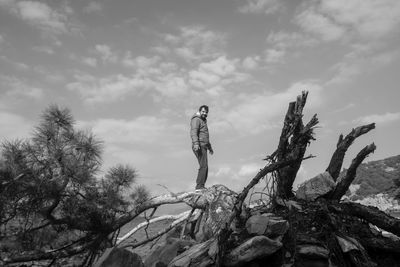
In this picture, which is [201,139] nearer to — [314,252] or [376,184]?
[314,252]

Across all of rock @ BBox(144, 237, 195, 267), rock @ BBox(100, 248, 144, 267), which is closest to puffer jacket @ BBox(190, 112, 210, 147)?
rock @ BBox(144, 237, 195, 267)

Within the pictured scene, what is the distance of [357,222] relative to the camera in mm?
5738

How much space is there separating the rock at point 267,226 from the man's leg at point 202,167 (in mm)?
3435

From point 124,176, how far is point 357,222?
467 cm

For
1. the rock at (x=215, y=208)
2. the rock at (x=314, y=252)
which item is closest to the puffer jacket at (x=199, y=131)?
the rock at (x=215, y=208)

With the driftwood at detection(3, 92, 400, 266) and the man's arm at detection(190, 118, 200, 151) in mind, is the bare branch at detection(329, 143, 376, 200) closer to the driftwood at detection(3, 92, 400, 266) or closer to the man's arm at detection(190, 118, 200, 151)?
the driftwood at detection(3, 92, 400, 266)

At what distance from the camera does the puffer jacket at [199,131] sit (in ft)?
30.8

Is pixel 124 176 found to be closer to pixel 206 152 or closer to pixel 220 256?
pixel 206 152

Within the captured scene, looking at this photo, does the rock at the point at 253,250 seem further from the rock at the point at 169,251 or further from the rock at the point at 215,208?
the rock at the point at 215,208

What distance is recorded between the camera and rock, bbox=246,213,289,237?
210 inches

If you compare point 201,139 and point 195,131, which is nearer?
point 195,131

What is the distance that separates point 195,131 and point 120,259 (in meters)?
4.00

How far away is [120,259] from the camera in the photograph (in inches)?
256

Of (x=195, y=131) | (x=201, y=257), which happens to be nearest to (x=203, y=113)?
(x=195, y=131)
